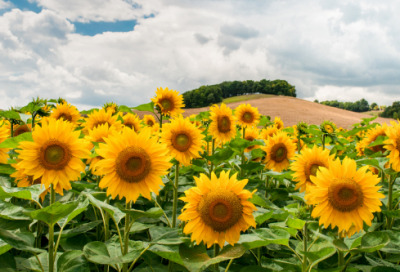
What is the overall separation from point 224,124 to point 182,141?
164 cm

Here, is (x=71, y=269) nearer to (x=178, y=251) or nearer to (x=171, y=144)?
(x=178, y=251)

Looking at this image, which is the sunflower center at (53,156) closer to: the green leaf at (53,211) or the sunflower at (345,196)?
the green leaf at (53,211)

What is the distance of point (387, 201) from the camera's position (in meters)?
2.95

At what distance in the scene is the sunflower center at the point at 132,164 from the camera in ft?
6.70

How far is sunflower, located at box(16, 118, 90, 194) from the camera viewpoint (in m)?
2.14

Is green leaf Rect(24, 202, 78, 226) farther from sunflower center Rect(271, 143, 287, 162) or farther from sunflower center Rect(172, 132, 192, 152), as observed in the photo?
sunflower center Rect(271, 143, 287, 162)

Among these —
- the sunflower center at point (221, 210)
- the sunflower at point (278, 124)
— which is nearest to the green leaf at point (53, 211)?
the sunflower center at point (221, 210)

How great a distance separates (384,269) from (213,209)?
1293mm

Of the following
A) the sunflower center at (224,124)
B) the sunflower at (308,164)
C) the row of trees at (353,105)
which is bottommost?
the sunflower at (308,164)

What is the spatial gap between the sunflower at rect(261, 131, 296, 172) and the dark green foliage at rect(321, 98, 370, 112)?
3965 inches

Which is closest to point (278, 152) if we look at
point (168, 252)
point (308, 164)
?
point (308, 164)

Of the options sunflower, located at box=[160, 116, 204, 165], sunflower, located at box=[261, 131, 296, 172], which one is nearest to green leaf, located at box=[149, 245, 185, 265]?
sunflower, located at box=[160, 116, 204, 165]

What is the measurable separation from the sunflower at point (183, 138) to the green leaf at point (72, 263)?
1.50 m


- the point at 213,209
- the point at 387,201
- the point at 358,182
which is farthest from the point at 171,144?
the point at 387,201
